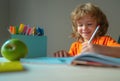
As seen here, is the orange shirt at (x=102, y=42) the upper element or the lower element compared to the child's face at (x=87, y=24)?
lower

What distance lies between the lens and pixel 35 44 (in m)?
0.90

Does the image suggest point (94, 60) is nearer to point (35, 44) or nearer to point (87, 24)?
point (35, 44)

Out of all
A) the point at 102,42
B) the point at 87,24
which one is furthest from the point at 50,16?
the point at 102,42

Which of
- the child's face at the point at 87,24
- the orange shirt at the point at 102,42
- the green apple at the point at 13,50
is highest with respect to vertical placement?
the child's face at the point at 87,24

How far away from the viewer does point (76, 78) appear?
37 cm

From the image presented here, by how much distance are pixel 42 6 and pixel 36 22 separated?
152 mm

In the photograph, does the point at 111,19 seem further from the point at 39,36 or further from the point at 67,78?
the point at 67,78

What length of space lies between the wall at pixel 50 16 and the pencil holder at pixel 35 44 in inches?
39.7

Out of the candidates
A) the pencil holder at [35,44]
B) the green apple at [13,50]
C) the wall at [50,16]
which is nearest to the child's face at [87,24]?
the pencil holder at [35,44]

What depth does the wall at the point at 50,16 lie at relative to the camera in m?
1.93

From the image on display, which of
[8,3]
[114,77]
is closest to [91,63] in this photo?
[114,77]

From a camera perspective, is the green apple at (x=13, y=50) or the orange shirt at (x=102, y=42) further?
the orange shirt at (x=102, y=42)

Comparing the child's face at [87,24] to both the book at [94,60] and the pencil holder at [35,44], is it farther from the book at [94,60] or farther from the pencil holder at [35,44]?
the book at [94,60]

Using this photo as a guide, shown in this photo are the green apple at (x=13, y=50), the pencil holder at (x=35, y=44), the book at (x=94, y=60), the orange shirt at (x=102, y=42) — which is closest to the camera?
the book at (x=94, y=60)
